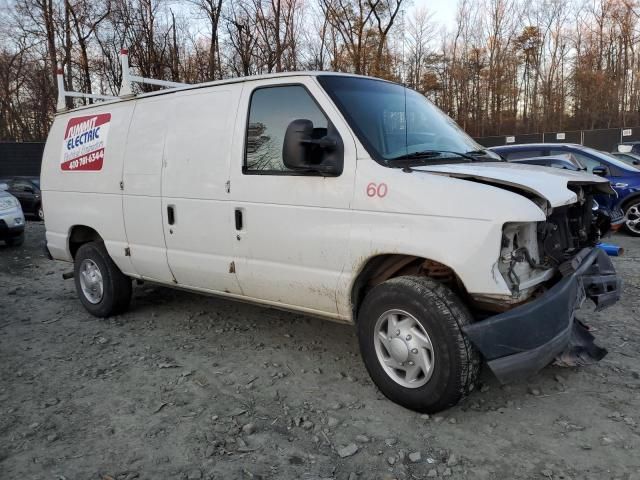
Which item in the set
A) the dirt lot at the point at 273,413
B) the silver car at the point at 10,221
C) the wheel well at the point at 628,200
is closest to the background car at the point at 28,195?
the silver car at the point at 10,221

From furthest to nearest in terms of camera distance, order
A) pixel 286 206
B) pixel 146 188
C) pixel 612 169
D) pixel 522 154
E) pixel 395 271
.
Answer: pixel 522 154, pixel 612 169, pixel 146 188, pixel 286 206, pixel 395 271

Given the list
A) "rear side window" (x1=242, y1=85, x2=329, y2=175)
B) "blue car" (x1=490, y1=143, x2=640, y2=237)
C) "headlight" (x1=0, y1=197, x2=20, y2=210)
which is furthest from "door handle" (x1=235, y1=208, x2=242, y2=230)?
"headlight" (x1=0, y1=197, x2=20, y2=210)

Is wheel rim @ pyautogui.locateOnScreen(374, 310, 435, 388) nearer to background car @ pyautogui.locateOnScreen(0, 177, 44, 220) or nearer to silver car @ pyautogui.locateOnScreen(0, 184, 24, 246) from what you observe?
silver car @ pyautogui.locateOnScreen(0, 184, 24, 246)

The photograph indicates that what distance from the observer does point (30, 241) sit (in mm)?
10969

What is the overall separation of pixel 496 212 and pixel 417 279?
2.27 feet

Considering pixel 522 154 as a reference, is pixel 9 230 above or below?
below

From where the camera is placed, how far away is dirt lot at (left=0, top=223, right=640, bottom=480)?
2.76 meters

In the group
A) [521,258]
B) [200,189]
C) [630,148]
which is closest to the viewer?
[521,258]

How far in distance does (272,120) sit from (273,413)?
2.10 metres

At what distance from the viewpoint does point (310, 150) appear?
334cm

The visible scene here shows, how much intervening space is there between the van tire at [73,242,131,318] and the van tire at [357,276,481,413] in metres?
3.07

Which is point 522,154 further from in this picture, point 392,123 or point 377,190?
point 377,190

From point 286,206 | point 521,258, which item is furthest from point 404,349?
point 286,206

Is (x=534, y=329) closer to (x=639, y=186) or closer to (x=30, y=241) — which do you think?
(x=639, y=186)
